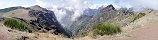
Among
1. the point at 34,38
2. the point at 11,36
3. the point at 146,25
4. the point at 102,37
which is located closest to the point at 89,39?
the point at 102,37

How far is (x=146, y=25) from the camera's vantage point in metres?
35.5

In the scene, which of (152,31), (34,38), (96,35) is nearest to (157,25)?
(152,31)

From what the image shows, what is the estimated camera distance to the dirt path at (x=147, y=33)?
90.4 feet

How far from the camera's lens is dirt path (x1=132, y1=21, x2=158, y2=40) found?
27.5m

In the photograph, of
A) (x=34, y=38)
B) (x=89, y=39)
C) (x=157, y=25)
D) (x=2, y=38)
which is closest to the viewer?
(x=2, y=38)

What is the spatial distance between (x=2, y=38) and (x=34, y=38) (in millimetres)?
2768

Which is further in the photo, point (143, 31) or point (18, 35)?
point (143, 31)

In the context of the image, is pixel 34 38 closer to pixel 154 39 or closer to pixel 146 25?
pixel 154 39

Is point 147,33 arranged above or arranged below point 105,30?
below

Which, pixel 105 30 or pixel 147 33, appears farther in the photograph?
pixel 105 30

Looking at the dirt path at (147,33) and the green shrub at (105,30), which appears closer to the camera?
the dirt path at (147,33)

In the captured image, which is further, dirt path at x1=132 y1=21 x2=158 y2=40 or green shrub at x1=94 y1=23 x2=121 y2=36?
green shrub at x1=94 y1=23 x2=121 y2=36

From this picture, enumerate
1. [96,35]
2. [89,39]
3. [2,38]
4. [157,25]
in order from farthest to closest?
[157,25] → [96,35] → [89,39] → [2,38]

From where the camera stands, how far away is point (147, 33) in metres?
30.1
